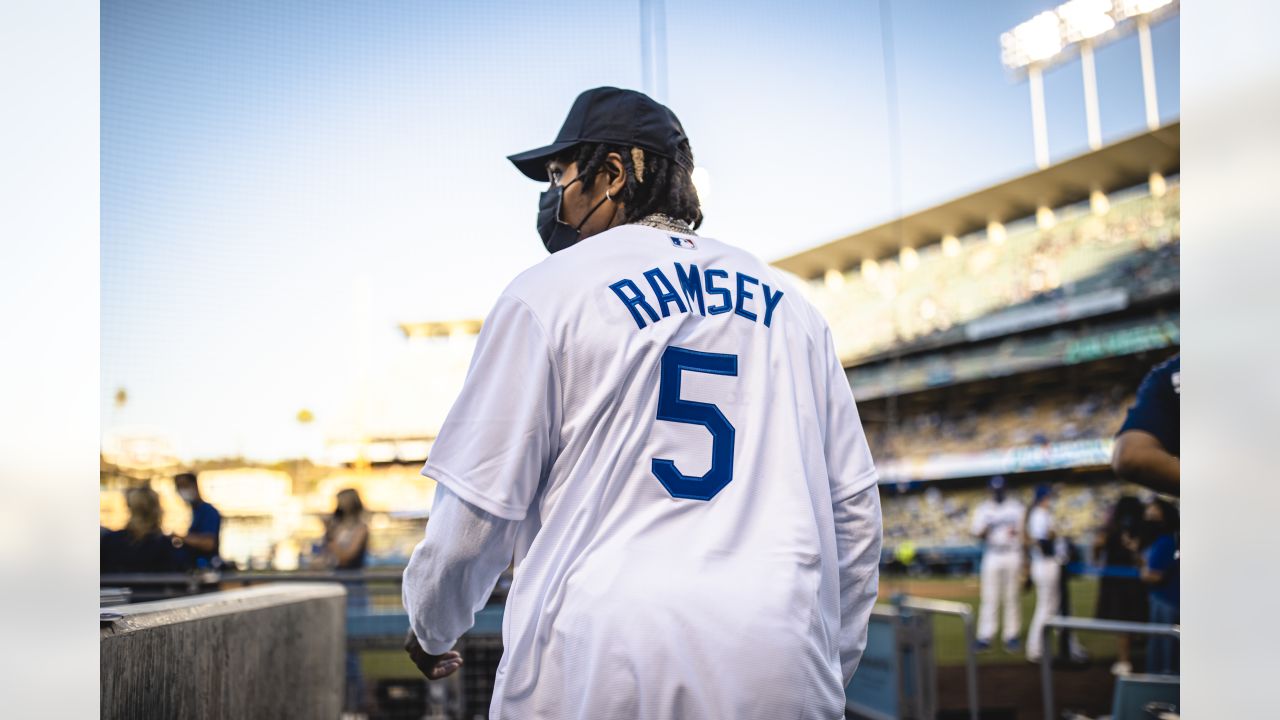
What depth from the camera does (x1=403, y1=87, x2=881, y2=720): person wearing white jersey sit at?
119 centimetres

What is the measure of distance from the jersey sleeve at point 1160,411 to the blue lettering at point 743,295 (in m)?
1.73

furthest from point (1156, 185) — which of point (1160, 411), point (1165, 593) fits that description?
point (1160, 411)

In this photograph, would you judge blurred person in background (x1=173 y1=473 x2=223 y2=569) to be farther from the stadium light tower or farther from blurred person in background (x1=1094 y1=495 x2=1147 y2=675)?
the stadium light tower

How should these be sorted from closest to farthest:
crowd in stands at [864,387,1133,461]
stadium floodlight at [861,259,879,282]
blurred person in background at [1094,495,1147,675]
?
1. blurred person in background at [1094,495,1147,675]
2. crowd in stands at [864,387,1133,461]
3. stadium floodlight at [861,259,879,282]

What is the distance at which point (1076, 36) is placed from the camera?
28.4m

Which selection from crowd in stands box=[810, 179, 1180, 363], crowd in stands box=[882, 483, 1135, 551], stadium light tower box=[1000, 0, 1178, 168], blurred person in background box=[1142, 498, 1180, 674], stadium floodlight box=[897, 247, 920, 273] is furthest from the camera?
stadium floodlight box=[897, 247, 920, 273]

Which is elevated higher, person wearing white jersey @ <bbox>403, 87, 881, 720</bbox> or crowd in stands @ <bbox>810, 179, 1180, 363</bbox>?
crowd in stands @ <bbox>810, 179, 1180, 363</bbox>

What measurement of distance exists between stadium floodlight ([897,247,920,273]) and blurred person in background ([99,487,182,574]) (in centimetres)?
2683

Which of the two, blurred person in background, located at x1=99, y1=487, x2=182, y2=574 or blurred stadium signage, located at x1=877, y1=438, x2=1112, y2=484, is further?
blurred stadium signage, located at x1=877, y1=438, x2=1112, y2=484

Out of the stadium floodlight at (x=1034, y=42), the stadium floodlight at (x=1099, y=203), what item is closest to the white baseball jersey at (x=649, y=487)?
the stadium floodlight at (x=1099, y=203)

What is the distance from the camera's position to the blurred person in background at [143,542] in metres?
5.61

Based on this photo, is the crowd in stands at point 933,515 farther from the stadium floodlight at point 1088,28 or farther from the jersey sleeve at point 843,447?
the jersey sleeve at point 843,447

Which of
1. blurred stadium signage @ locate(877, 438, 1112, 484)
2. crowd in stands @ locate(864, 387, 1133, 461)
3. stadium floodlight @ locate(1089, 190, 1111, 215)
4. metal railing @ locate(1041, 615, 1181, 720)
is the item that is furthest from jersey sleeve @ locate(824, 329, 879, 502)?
stadium floodlight @ locate(1089, 190, 1111, 215)
